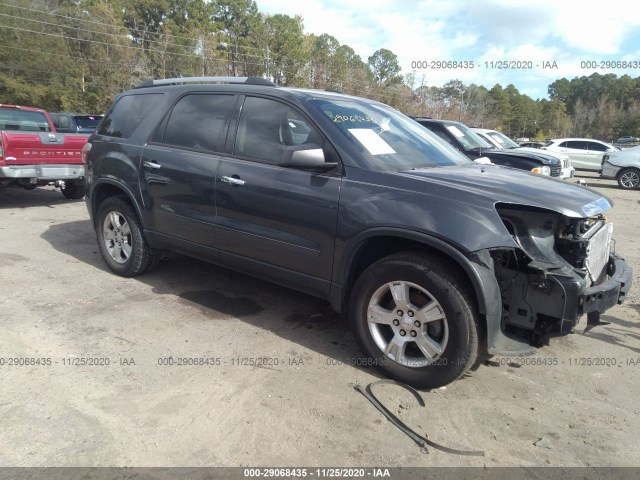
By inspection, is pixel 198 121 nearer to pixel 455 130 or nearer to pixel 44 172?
pixel 44 172

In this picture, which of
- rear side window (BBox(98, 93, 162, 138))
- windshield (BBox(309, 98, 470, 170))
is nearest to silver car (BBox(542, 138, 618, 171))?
windshield (BBox(309, 98, 470, 170))

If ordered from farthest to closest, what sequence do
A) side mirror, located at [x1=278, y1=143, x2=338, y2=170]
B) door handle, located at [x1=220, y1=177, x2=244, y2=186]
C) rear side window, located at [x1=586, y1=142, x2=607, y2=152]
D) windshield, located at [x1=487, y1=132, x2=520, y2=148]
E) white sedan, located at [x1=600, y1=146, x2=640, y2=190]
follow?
rear side window, located at [x1=586, y1=142, x2=607, y2=152] → white sedan, located at [x1=600, y1=146, x2=640, y2=190] → windshield, located at [x1=487, y1=132, x2=520, y2=148] → door handle, located at [x1=220, y1=177, x2=244, y2=186] → side mirror, located at [x1=278, y1=143, x2=338, y2=170]

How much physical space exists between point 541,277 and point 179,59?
146ft

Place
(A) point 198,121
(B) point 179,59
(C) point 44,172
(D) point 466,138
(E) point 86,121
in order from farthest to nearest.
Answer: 1. (B) point 179,59
2. (E) point 86,121
3. (D) point 466,138
4. (C) point 44,172
5. (A) point 198,121

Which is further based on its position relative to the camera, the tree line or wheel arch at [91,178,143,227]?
the tree line

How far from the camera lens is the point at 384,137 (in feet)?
12.5

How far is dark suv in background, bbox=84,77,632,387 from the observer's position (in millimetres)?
2912

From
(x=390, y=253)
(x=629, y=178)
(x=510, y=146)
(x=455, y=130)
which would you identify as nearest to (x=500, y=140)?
(x=510, y=146)

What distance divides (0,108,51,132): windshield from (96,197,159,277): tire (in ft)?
17.0

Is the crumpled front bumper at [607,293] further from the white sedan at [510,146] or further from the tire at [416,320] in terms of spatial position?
the white sedan at [510,146]

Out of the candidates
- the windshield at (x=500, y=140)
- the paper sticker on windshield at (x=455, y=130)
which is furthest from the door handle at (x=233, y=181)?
the windshield at (x=500, y=140)

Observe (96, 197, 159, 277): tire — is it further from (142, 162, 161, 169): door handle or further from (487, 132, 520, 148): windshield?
(487, 132, 520, 148): windshield

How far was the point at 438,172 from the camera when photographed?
136 inches

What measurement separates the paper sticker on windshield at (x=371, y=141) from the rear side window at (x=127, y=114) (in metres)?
2.31
